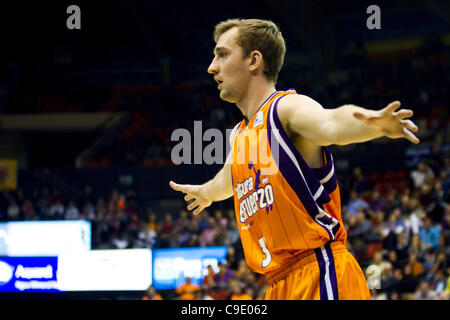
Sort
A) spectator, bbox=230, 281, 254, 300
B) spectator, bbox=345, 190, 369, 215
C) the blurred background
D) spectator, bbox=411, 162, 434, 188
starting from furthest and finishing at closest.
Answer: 1. spectator, bbox=411, 162, 434, 188
2. spectator, bbox=345, 190, 369, 215
3. the blurred background
4. spectator, bbox=230, 281, 254, 300

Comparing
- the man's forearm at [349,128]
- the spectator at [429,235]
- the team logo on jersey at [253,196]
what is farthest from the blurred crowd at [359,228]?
the man's forearm at [349,128]

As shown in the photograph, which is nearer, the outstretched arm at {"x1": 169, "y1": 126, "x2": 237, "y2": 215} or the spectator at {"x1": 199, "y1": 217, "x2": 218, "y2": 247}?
the outstretched arm at {"x1": 169, "y1": 126, "x2": 237, "y2": 215}

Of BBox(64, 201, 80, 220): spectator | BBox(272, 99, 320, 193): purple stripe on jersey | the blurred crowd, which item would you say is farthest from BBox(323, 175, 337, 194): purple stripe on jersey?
BBox(64, 201, 80, 220): spectator

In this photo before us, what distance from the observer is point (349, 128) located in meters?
2.77

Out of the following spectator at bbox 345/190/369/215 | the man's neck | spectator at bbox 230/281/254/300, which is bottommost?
spectator at bbox 230/281/254/300

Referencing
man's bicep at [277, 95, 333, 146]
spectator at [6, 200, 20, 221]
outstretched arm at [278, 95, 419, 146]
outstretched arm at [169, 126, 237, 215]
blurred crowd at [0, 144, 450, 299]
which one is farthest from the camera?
spectator at [6, 200, 20, 221]

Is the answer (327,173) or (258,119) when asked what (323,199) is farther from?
(258,119)

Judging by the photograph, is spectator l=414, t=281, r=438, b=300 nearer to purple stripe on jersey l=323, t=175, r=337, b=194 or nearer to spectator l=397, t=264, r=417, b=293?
spectator l=397, t=264, r=417, b=293

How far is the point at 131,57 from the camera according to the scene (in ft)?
89.2

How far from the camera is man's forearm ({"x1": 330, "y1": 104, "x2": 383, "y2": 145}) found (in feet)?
8.89

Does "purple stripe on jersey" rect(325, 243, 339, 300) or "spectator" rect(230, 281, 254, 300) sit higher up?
"purple stripe on jersey" rect(325, 243, 339, 300)

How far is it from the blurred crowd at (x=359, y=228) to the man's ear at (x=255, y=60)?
24.7 feet

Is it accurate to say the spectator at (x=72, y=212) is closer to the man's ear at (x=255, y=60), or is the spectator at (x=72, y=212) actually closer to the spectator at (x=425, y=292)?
the spectator at (x=425, y=292)

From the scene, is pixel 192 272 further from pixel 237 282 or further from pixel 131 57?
pixel 131 57
